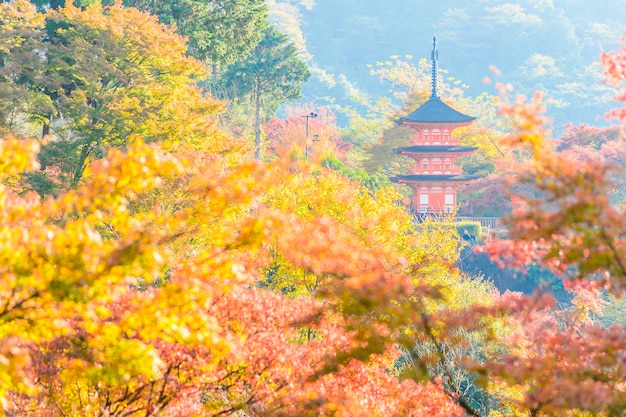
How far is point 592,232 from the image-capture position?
18.1 ft

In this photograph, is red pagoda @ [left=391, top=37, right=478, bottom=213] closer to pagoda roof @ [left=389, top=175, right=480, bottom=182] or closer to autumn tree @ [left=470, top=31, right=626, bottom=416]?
pagoda roof @ [left=389, top=175, right=480, bottom=182]

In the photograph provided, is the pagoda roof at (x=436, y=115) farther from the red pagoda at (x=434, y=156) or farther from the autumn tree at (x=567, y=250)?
the autumn tree at (x=567, y=250)

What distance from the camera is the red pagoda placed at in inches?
1944

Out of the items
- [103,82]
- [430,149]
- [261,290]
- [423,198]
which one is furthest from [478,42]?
[261,290]

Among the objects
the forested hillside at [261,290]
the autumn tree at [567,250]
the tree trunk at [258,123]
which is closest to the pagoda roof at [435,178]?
the tree trunk at [258,123]

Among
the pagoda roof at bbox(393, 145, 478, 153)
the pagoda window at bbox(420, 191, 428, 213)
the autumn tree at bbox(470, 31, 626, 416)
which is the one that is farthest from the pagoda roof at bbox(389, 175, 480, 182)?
the autumn tree at bbox(470, 31, 626, 416)

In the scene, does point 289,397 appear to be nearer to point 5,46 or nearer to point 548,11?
point 5,46

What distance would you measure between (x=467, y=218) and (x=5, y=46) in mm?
27941

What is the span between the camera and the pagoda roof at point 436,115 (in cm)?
4912

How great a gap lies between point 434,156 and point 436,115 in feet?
7.06

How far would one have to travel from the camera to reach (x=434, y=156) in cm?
5012

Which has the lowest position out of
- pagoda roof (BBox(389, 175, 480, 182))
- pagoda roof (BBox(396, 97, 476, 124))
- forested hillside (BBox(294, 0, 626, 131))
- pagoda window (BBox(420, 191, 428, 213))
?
pagoda window (BBox(420, 191, 428, 213))

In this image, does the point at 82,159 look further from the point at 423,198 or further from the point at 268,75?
the point at 423,198

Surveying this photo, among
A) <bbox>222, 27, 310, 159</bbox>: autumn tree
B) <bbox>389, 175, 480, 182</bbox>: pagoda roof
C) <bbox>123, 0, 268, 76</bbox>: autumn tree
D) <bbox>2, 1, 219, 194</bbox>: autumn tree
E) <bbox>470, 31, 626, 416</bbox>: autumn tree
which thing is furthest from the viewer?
<bbox>389, 175, 480, 182</bbox>: pagoda roof
